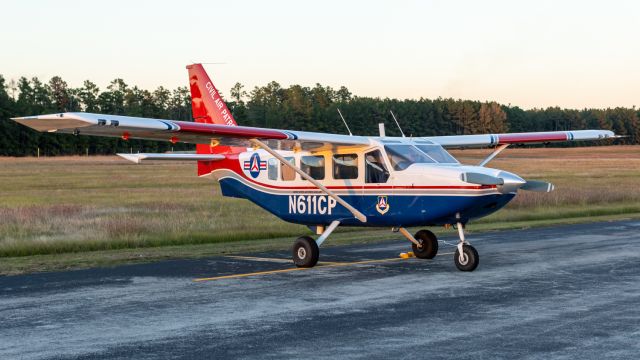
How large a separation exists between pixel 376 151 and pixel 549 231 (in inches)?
360

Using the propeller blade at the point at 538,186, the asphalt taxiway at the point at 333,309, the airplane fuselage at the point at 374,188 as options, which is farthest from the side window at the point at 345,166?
the propeller blade at the point at 538,186

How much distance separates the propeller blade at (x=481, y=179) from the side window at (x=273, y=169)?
165 inches

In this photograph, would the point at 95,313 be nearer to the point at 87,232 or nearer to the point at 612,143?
the point at 87,232

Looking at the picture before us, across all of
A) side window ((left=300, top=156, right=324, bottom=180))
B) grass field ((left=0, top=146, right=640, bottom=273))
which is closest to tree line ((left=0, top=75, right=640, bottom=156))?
grass field ((left=0, top=146, right=640, bottom=273))

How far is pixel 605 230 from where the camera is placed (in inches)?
870

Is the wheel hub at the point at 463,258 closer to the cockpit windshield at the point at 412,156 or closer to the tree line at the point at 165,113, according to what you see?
the cockpit windshield at the point at 412,156

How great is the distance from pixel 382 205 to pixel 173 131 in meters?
3.88

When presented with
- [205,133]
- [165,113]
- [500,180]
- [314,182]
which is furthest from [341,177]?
[165,113]

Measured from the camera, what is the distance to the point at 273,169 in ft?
53.6

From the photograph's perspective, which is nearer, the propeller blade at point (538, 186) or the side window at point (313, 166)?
the propeller blade at point (538, 186)

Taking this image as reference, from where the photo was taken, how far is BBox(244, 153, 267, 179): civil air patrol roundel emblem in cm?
1662

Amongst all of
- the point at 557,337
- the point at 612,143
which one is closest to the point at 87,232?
the point at 557,337

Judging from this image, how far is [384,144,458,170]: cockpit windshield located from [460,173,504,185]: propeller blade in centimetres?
118

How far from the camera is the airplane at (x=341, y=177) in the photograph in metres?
13.3
